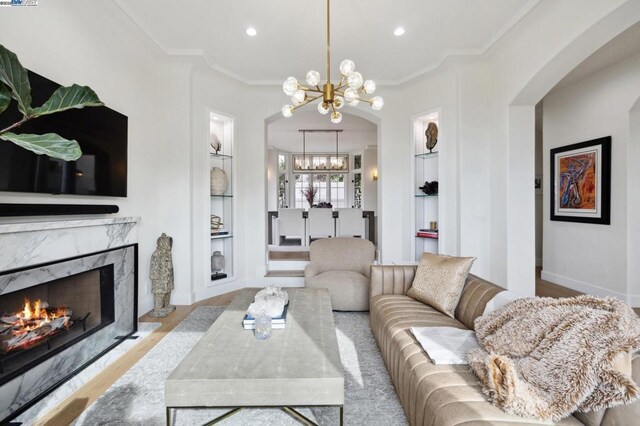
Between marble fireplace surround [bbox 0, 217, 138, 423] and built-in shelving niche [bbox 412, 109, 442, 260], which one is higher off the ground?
built-in shelving niche [bbox 412, 109, 442, 260]

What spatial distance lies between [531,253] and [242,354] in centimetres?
347

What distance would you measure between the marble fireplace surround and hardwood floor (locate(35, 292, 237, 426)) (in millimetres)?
172

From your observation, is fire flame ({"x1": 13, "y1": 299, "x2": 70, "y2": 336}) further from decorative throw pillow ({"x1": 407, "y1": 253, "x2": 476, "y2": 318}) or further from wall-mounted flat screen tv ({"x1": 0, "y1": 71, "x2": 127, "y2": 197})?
decorative throw pillow ({"x1": 407, "y1": 253, "x2": 476, "y2": 318})

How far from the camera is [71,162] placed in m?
2.32

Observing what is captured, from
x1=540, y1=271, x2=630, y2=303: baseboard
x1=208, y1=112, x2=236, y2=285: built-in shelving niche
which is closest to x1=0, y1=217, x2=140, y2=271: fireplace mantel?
x1=208, y1=112, x2=236, y2=285: built-in shelving niche

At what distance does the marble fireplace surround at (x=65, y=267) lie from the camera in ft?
5.84

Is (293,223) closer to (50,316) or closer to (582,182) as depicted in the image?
(50,316)

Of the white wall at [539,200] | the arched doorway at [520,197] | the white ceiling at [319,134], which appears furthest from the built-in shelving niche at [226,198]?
the white wall at [539,200]

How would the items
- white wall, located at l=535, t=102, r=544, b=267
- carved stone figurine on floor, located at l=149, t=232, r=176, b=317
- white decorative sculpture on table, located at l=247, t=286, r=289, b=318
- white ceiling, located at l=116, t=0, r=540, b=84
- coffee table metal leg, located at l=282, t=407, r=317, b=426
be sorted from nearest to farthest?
1. coffee table metal leg, located at l=282, t=407, r=317, b=426
2. white decorative sculpture on table, located at l=247, t=286, r=289, b=318
3. white ceiling, located at l=116, t=0, r=540, b=84
4. carved stone figurine on floor, located at l=149, t=232, r=176, b=317
5. white wall, located at l=535, t=102, r=544, b=267

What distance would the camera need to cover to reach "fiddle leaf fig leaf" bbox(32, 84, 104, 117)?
48.7 inches

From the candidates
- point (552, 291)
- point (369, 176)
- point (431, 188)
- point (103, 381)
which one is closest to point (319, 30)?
point (431, 188)

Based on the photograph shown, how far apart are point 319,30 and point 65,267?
3167 mm

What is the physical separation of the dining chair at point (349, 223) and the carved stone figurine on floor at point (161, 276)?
12.4 ft

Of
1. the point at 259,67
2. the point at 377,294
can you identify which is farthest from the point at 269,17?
the point at 377,294
